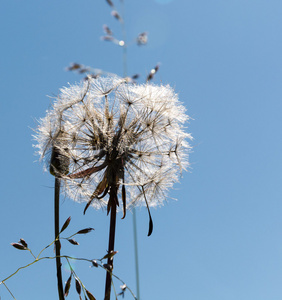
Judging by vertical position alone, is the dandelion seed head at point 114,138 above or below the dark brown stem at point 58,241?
above

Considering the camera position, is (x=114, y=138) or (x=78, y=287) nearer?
(x=78, y=287)

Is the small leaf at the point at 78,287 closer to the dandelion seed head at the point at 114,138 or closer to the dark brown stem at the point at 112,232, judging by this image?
the dark brown stem at the point at 112,232

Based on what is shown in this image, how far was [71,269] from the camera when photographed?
6.86 feet

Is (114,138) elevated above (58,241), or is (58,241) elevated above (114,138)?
(114,138)

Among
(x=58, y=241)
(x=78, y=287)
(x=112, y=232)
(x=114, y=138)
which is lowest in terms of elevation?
(x=78, y=287)

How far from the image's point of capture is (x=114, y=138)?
4.30 meters

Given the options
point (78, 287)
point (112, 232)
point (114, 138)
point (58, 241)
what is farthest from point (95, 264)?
point (114, 138)

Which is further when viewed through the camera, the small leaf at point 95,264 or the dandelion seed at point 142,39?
the dandelion seed at point 142,39

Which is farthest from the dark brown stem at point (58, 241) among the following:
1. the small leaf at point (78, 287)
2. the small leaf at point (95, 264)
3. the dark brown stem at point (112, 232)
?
the small leaf at point (95, 264)

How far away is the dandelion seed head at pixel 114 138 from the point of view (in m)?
4.36

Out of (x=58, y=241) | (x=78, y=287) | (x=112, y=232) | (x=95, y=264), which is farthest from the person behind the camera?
(x=112, y=232)

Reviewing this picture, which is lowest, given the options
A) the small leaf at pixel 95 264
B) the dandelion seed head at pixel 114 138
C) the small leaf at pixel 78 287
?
the small leaf at pixel 78 287

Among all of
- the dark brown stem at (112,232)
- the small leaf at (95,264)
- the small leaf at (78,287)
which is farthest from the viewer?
the dark brown stem at (112,232)

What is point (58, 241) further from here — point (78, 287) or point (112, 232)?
point (78, 287)
